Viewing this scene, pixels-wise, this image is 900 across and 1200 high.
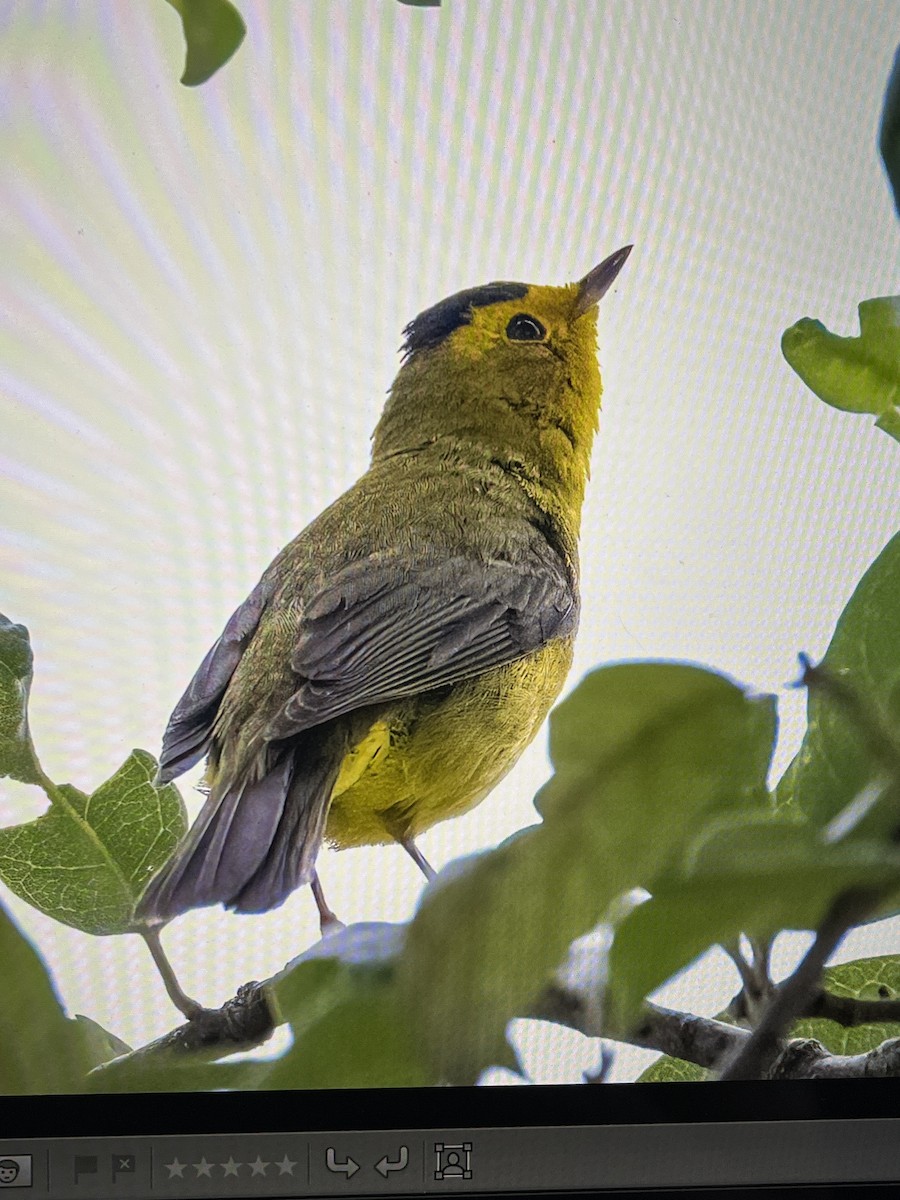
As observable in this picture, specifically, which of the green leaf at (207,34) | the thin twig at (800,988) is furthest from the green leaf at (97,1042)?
the green leaf at (207,34)

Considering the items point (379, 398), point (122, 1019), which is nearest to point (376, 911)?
point (122, 1019)

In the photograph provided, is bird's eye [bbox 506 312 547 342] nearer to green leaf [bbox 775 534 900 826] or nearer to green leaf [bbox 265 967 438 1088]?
green leaf [bbox 775 534 900 826]

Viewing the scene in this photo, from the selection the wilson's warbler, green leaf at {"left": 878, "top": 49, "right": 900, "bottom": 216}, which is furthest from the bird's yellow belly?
green leaf at {"left": 878, "top": 49, "right": 900, "bottom": 216}

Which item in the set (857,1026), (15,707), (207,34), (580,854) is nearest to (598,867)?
(580,854)

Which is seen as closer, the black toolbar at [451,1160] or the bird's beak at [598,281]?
the black toolbar at [451,1160]

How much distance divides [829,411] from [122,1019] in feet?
1.12

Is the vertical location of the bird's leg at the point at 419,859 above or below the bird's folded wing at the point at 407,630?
below

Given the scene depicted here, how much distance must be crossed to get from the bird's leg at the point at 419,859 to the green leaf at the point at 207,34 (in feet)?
0.97

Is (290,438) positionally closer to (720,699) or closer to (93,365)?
(93,365)

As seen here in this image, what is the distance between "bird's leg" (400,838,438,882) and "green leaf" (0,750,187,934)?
9 centimetres

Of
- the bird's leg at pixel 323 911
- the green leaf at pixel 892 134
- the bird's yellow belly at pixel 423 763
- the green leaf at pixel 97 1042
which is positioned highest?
the green leaf at pixel 892 134

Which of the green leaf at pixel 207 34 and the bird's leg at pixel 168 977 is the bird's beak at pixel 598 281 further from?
the bird's leg at pixel 168 977

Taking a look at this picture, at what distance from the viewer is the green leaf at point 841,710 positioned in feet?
1.23

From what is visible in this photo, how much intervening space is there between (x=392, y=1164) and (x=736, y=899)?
14 centimetres
